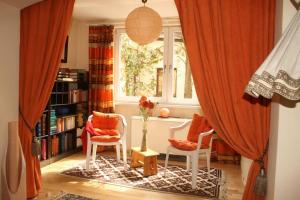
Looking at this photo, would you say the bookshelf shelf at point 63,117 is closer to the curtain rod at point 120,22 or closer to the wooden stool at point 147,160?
the curtain rod at point 120,22

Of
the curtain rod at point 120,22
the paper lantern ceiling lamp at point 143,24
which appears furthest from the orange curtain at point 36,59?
the curtain rod at point 120,22

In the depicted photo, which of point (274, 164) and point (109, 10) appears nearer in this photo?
point (274, 164)

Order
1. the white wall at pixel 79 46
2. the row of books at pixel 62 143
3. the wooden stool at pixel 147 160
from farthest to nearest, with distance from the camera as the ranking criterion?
the white wall at pixel 79 46 → the row of books at pixel 62 143 → the wooden stool at pixel 147 160

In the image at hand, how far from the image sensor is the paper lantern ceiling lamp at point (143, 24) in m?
2.86

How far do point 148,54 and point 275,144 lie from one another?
348cm

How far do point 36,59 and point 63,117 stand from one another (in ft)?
6.30

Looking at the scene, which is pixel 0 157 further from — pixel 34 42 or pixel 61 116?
pixel 61 116

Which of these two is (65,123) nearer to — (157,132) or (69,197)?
(157,132)


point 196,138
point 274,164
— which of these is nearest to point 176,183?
point 196,138

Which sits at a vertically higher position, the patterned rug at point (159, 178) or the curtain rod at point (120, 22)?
the curtain rod at point (120, 22)

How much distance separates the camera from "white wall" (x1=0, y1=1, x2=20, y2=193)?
8.82 ft

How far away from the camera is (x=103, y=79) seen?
16.6ft

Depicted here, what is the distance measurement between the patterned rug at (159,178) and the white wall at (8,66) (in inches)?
54.6

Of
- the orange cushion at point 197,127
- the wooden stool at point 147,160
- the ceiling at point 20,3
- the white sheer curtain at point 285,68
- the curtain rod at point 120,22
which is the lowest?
the wooden stool at point 147,160
